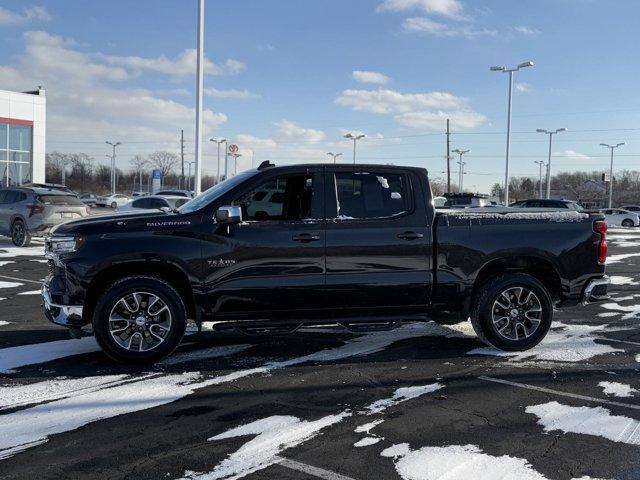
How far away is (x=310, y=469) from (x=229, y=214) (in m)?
2.70

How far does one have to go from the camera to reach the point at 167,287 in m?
5.65

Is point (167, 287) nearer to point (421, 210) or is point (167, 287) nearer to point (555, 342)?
point (421, 210)

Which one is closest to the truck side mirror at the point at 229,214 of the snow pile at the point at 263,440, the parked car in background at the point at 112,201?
the snow pile at the point at 263,440

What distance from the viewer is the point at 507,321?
636cm

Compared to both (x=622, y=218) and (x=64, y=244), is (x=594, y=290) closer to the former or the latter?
(x=64, y=244)

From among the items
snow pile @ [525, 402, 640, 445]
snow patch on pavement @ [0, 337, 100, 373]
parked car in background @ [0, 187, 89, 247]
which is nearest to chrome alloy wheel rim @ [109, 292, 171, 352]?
snow patch on pavement @ [0, 337, 100, 373]

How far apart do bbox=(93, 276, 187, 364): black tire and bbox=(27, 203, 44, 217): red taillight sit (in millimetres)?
12700

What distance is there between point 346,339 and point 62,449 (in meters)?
3.60

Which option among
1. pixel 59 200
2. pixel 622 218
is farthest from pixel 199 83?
pixel 622 218

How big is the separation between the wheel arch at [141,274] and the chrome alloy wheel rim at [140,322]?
0.23 meters

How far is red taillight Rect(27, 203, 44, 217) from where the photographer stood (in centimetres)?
1692

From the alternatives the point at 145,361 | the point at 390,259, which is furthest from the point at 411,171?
the point at 145,361

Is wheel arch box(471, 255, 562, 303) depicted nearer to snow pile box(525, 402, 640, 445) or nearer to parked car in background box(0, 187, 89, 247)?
snow pile box(525, 402, 640, 445)

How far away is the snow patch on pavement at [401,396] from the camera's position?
181 inches
